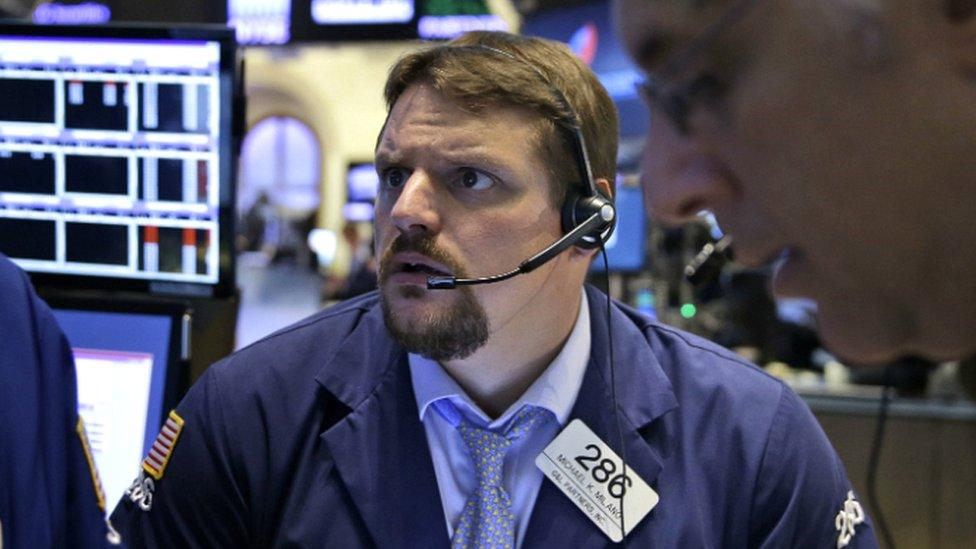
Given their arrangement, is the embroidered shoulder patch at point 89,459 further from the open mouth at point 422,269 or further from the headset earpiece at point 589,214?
the headset earpiece at point 589,214

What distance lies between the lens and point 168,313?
1583 mm

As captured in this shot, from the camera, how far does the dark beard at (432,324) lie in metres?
1.42

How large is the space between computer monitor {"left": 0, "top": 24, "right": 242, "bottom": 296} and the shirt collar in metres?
0.32

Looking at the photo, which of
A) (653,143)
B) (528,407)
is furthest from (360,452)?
(653,143)

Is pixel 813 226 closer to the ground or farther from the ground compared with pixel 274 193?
farther from the ground

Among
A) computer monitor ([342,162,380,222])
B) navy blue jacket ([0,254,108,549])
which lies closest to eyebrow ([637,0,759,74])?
navy blue jacket ([0,254,108,549])

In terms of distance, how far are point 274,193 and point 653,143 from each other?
13.5 m

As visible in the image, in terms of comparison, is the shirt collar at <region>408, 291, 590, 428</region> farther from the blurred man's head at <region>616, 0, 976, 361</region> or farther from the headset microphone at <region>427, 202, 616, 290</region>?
the blurred man's head at <region>616, 0, 976, 361</region>

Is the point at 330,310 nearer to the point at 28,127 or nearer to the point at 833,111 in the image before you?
the point at 28,127

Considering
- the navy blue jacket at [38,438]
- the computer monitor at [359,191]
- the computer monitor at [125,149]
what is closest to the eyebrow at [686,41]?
the navy blue jacket at [38,438]

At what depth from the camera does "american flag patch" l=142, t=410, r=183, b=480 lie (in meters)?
1.42

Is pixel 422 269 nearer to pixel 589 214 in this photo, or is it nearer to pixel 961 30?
pixel 589 214

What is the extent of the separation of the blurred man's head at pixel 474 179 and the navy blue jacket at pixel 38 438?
1.44 feet

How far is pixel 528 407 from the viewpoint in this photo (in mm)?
1479
